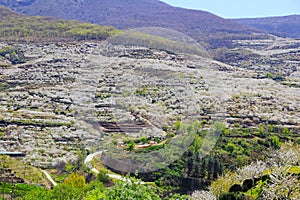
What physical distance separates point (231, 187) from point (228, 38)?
89705 millimetres

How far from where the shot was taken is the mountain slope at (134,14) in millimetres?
118000

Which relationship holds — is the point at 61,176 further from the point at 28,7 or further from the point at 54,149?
the point at 28,7

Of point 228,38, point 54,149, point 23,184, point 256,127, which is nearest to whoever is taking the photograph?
point 23,184

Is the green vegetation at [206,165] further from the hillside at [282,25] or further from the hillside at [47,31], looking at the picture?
the hillside at [282,25]

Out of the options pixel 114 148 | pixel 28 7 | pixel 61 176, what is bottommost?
pixel 61 176

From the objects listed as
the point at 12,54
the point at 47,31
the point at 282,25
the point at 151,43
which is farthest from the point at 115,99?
the point at 282,25

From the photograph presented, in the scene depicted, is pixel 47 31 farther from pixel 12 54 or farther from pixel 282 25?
pixel 282 25

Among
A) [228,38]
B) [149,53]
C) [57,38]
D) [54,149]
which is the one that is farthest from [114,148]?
[228,38]

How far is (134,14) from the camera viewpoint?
13862 centimetres

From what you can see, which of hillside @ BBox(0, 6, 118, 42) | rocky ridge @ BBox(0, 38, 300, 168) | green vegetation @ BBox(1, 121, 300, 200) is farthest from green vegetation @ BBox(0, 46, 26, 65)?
green vegetation @ BBox(1, 121, 300, 200)

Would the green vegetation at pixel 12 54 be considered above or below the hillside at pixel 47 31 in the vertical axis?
below

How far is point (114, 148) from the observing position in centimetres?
2212

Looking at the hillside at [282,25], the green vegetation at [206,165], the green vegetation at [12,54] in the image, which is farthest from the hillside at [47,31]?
the hillside at [282,25]

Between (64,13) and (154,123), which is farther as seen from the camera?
(64,13)
